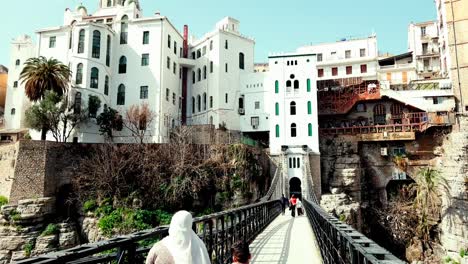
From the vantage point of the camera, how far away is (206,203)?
2800cm

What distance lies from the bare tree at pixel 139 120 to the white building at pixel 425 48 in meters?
35.7

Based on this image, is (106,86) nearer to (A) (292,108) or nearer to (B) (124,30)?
(B) (124,30)

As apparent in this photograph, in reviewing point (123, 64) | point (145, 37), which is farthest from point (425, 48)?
point (123, 64)

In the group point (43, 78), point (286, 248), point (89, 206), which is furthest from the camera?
point (43, 78)

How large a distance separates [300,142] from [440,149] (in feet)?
45.8

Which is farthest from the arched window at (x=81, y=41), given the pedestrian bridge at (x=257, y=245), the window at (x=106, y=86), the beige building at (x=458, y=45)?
the beige building at (x=458, y=45)

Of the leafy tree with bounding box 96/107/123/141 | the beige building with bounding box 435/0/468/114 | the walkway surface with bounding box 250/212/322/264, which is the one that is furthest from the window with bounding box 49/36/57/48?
the beige building with bounding box 435/0/468/114

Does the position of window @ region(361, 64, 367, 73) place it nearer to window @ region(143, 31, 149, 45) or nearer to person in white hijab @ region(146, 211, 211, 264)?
window @ region(143, 31, 149, 45)

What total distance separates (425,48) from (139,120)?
41278mm

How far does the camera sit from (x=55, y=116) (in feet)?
94.8

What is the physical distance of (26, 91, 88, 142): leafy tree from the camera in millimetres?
28422

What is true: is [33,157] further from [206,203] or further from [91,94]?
[206,203]

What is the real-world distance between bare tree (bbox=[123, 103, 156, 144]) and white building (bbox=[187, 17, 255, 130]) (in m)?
7.31

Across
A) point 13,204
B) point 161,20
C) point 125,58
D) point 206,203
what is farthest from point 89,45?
point 206,203
